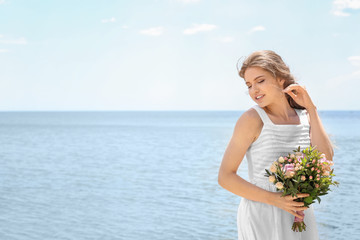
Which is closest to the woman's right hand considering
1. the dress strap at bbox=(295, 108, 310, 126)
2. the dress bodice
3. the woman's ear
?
the dress bodice

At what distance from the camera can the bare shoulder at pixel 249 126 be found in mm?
2307

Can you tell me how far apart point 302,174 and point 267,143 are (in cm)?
27

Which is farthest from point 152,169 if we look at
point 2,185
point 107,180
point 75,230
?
point 75,230

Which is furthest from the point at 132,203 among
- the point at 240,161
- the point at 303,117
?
the point at 240,161

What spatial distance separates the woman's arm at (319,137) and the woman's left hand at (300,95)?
0.04m

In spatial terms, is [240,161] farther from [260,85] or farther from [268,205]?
[260,85]

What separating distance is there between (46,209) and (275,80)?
8.75 m

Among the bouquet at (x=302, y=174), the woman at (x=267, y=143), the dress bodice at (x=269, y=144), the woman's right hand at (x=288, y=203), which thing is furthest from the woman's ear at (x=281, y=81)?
the woman's right hand at (x=288, y=203)

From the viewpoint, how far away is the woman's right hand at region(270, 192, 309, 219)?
7.15 feet

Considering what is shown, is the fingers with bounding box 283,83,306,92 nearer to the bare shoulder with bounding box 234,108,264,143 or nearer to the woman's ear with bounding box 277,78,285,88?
the woman's ear with bounding box 277,78,285,88

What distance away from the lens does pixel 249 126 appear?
232 cm

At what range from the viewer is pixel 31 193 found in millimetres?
12125

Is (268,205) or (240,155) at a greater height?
(240,155)

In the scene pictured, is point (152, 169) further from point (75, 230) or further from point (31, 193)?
point (75, 230)
